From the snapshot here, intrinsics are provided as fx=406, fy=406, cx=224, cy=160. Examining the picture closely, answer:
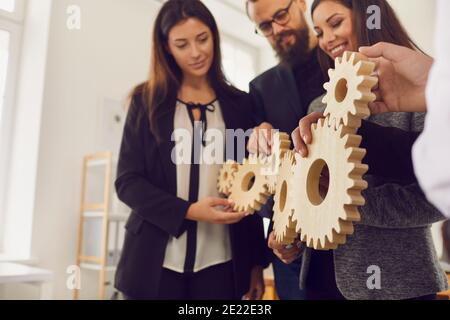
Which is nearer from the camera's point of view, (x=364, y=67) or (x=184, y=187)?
(x=364, y=67)

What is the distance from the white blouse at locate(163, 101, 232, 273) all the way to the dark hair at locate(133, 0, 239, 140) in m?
0.03

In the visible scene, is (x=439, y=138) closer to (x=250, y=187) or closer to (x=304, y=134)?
(x=304, y=134)

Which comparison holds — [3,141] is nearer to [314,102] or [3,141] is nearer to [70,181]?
[70,181]

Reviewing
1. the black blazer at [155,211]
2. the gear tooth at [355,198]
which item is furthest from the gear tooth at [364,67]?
the black blazer at [155,211]

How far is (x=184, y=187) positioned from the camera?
2.22ft

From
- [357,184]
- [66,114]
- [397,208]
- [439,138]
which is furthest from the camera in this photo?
[66,114]

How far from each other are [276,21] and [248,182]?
0.24 metres

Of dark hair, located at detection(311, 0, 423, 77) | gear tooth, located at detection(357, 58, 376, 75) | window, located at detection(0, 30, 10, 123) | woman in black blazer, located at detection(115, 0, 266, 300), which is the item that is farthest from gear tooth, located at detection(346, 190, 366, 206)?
window, located at detection(0, 30, 10, 123)

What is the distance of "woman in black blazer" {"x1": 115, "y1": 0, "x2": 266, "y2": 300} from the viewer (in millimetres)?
660

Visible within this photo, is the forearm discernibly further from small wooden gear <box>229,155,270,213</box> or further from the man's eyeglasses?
the man's eyeglasses

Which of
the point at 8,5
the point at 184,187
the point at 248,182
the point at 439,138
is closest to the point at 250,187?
the point at 248,182

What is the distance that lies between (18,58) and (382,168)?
→ 664mm

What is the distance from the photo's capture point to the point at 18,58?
0.75 metres

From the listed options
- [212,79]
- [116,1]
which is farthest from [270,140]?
[116,1]
